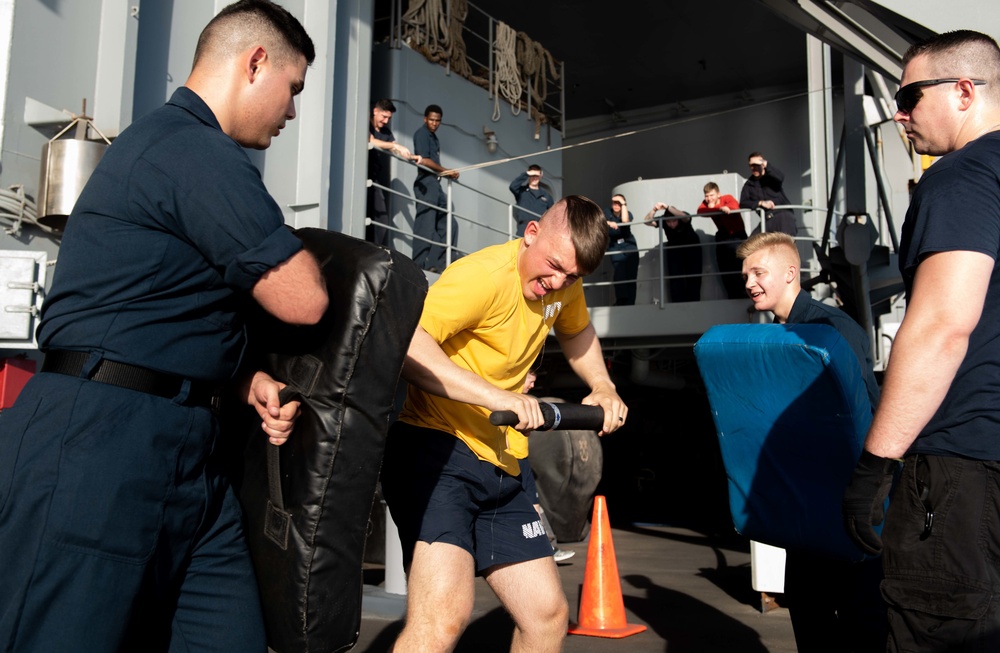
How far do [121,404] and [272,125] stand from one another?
0.80m

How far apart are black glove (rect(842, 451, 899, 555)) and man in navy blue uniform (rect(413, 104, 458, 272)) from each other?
7.86 metres

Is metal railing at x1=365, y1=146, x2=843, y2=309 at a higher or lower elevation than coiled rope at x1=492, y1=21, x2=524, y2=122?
lower

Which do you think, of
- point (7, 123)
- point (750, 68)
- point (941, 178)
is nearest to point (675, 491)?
point (750, 68)

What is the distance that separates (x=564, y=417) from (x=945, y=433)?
1.14m

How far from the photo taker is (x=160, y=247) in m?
2.02

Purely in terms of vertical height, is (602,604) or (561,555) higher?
(602,604)

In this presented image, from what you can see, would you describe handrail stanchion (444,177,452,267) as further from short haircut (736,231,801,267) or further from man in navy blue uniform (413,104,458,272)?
short haircut (736,231,801,267)

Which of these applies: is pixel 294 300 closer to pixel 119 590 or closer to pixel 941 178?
pixel 119 590

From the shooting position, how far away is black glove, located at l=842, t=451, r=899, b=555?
2225mm

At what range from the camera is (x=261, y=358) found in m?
2.33

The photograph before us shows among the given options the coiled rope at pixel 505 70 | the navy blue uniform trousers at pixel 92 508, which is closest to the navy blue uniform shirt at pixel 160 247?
the navy blue uniform trousers at pixel 92 508

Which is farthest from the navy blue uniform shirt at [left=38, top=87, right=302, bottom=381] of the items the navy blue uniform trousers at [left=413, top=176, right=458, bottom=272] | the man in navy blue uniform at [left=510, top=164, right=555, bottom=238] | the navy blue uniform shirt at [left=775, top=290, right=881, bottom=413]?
the man in navy blue uniform at [left=510, top=164, right=555, bottom=238]

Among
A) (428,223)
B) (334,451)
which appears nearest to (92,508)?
(334,451)

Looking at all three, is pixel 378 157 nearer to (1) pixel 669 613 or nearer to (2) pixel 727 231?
(2) pixel 727 231
